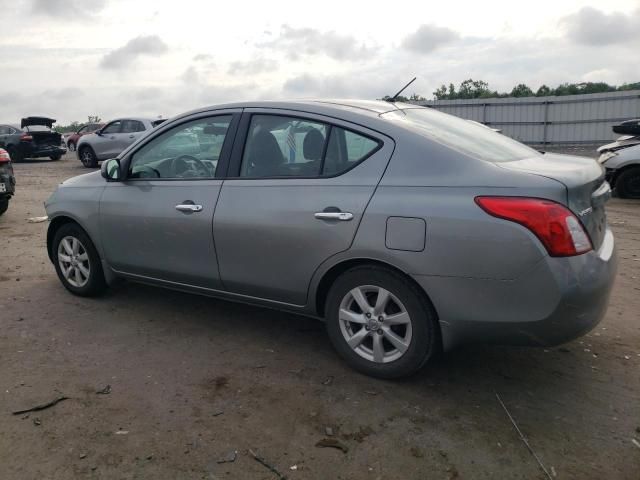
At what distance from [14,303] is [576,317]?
4.38 metres

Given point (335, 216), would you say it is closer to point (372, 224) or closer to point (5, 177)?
point (372, 224)

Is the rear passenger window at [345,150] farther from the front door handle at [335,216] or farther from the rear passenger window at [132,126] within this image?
the rear passenger window at [132,126]

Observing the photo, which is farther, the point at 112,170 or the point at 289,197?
the point at 112,170

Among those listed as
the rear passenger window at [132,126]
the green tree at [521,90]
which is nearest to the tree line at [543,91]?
the green tree at [521,90]

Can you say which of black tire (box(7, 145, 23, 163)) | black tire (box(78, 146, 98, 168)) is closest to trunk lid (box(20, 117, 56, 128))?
black tire (box(7, 145, 23, 163))

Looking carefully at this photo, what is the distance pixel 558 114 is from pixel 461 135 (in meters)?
19.9

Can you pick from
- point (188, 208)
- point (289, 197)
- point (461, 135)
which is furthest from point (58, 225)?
point (461, 135)

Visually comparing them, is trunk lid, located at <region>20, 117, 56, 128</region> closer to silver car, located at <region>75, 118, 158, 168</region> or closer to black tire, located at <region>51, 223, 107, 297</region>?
silver car, located at <region>75, 118, 158, 168</region>

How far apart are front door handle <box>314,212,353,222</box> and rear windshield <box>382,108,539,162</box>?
0.63 meters

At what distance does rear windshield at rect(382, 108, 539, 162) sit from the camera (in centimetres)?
334

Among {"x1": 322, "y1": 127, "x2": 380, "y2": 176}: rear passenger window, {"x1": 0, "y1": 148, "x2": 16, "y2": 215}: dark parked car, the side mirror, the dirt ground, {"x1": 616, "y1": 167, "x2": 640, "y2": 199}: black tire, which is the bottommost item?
the dirt ground

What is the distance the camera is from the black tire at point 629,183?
35.4 feet

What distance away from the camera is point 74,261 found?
4965 mm

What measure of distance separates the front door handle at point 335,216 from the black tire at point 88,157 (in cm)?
1716
